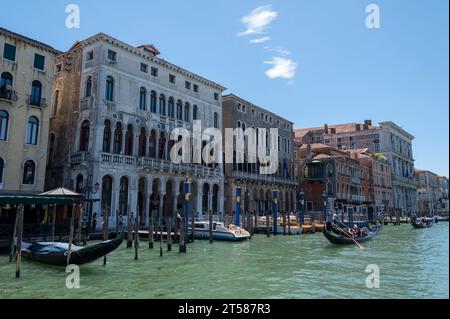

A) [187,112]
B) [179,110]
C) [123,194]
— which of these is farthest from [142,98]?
[123,194]

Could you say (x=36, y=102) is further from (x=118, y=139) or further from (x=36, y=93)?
(x=118, y=139)

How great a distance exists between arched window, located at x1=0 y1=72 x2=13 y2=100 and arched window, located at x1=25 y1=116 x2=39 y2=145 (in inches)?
60.7

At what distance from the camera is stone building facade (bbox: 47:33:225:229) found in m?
20.8

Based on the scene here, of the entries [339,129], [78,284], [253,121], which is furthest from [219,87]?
[339,129]

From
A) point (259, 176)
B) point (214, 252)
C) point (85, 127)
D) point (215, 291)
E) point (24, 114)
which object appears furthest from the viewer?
point (259, 176)

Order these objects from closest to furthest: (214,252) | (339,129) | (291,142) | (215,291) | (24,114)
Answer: (215,291) → (214,252) → (24,114) → (291,142) → (339,129)

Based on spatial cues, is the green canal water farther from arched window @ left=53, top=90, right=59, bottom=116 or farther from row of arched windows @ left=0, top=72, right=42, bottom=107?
arched window @ left=53, top=90, right=59, bottom=116

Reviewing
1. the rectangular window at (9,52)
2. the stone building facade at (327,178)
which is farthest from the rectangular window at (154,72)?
the stone building facade at (327,178)

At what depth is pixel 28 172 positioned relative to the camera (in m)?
18.2

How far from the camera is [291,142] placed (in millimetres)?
39500

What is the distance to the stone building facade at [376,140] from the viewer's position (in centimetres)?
5712

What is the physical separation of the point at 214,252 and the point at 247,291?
6969 millimetres

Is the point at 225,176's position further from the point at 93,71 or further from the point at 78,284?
the point at 78,284

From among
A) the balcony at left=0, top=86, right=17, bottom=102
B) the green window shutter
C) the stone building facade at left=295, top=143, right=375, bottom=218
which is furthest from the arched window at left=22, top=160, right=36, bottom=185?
the stone building facade at left=295, top=143, right=375, bottom=218
